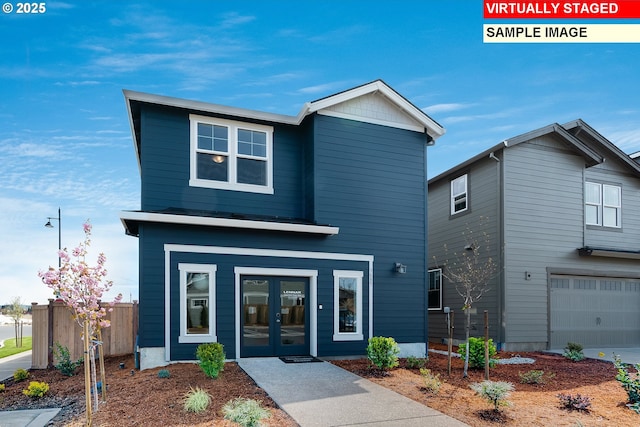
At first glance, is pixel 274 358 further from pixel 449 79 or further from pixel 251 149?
pixel 449 79

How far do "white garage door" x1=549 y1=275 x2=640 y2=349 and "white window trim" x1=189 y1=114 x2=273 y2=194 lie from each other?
1011cm

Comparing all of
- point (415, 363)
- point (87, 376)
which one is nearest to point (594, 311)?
point (415, 363)

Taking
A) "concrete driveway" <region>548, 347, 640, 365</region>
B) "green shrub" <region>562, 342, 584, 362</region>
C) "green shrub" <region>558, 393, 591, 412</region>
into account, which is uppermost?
"green shrub" <region>558, 393, 591, 412</region>

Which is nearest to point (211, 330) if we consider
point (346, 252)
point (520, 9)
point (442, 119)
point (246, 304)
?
point (246, 304)

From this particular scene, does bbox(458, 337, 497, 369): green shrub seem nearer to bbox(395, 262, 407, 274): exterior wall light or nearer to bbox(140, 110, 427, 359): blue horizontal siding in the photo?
bbox(140, 110, 427, 359): blue horizontal siding

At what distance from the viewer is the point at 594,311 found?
52.3ft

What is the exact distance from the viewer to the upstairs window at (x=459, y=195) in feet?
54.1

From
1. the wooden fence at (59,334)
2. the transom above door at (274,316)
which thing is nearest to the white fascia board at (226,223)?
the transom above door at (274,316)

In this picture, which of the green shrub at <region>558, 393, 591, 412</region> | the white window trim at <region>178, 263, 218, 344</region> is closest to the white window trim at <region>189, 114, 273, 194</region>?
the white window trim at <region>178, 263, 218, 344</region>

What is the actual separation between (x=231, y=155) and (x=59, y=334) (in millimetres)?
6445

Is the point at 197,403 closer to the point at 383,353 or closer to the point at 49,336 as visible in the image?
the point at 383,353

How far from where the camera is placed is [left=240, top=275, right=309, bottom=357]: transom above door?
11.0 meters

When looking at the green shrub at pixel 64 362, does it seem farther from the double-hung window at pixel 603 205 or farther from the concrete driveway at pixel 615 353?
the double-hung window at pixel 603 205

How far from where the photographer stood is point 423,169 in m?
13.2
